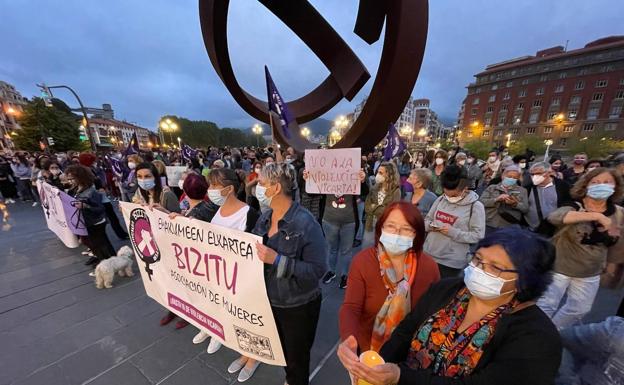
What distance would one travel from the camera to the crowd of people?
3.42ft

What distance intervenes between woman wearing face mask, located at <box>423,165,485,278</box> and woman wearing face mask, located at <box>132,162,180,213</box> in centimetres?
327

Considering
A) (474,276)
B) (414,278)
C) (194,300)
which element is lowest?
(194,300)

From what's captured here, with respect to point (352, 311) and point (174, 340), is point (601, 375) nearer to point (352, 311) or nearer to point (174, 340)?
point (352, 311)

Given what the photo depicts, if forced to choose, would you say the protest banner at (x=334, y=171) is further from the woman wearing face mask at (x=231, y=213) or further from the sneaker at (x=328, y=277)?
the woman wearing face mask at (x=231, y=213)

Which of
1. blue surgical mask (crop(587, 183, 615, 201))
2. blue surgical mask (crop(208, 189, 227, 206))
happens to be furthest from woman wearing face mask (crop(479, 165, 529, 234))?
blue surgical mask (crop(208, 189, 227, 206))

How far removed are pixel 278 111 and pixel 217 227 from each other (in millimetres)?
4150

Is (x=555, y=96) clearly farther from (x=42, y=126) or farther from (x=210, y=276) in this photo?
(x=42, y=126)

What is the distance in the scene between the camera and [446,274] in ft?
8.45

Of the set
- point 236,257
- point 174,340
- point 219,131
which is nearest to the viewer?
point 236,257

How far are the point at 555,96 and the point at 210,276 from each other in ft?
213

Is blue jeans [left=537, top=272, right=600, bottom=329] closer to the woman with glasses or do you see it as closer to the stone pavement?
the stone pavement

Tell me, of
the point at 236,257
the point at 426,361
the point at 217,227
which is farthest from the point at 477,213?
the point at 217,227

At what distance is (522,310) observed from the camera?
106 cm

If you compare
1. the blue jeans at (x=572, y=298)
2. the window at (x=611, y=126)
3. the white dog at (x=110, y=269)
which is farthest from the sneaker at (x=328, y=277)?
the window at (x=611, y=126)
